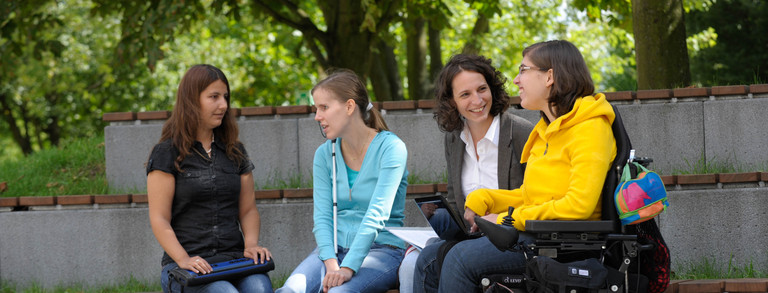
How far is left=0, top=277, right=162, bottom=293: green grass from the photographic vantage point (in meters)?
6.18

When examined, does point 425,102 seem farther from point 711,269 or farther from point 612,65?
point 612,65

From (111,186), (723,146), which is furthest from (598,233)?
(111,186)

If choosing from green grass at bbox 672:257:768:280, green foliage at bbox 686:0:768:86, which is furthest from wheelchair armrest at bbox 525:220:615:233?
green foliage at bbox 686:0:768:86

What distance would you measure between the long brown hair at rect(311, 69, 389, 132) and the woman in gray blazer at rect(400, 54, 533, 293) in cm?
40

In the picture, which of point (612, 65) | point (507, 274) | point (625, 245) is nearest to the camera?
point (625, 245)

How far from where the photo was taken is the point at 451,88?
4.75 metres

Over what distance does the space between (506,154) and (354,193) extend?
92 centimetres

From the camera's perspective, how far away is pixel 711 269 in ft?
18.0

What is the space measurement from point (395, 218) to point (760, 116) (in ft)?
11.0

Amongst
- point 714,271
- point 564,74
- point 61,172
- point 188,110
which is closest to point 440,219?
point 564,74

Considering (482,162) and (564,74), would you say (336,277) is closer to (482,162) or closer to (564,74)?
(482,162)

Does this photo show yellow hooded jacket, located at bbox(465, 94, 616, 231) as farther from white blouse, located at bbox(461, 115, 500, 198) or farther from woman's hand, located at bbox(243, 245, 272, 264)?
woman's hand, located at bbox(243, 245, 272, 264)

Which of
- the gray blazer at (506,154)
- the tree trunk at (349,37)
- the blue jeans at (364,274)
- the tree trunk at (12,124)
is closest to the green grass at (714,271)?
the gray blazer at (506,154)

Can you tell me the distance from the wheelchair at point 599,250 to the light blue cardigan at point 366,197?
1.06 m
